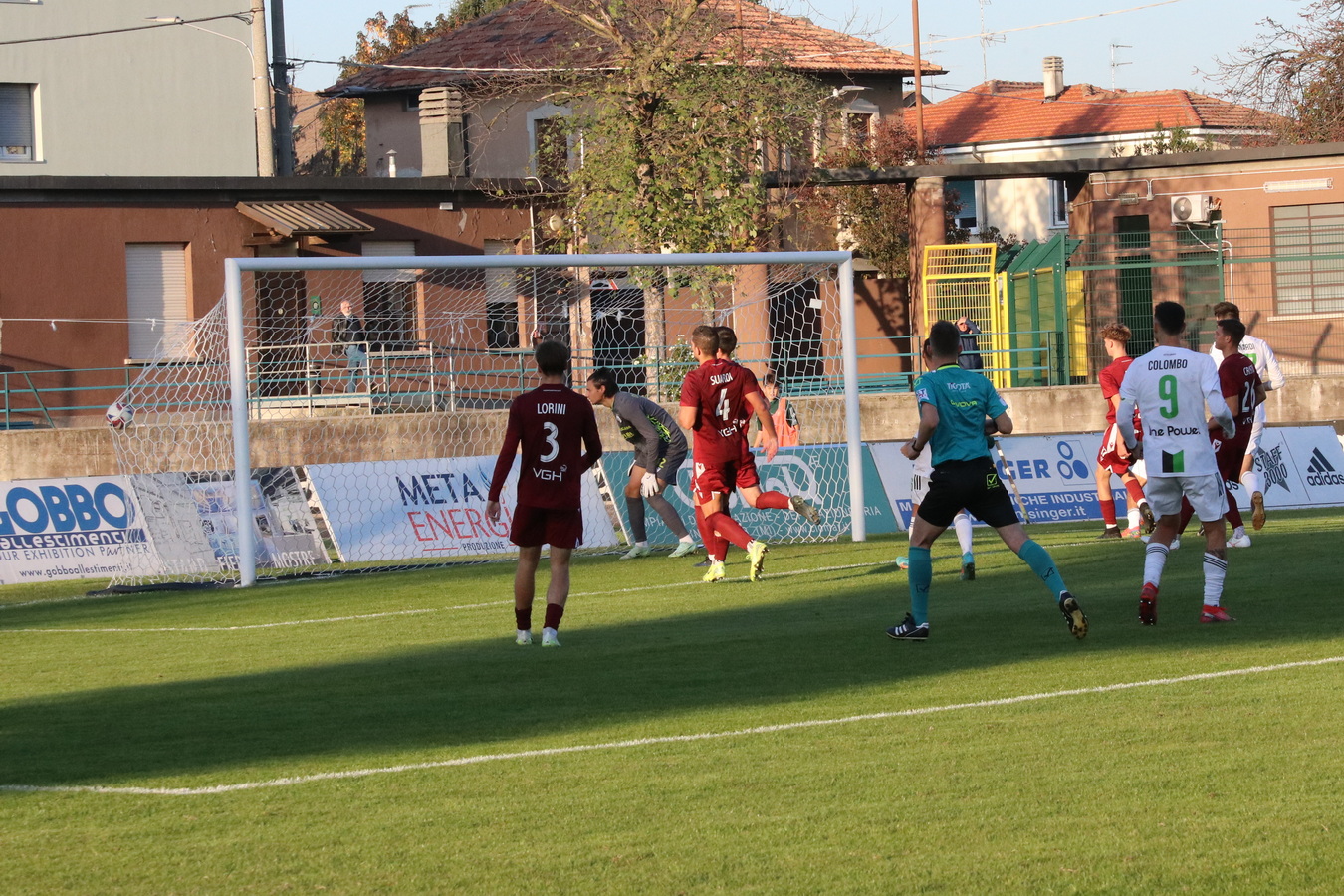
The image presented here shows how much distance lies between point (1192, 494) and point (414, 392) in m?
16.3

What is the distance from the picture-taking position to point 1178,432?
980cm

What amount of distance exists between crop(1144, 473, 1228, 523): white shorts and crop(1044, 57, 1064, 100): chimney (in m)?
59.8

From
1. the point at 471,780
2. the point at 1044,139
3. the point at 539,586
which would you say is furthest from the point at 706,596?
the point at 1044,139

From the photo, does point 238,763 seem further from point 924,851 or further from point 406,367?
point 406,367

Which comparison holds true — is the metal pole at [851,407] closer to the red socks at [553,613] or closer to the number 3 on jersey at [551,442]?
the red socks at [553,613]

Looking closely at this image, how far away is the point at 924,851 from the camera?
5.05m

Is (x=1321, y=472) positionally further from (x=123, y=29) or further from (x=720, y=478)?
(x=123, y=29)

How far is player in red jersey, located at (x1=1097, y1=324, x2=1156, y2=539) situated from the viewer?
14.9m

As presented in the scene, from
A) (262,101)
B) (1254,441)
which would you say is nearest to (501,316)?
(1254,441)

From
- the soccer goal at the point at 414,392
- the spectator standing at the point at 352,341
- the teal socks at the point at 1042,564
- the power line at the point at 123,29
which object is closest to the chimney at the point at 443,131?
the power line at the point at 123,29

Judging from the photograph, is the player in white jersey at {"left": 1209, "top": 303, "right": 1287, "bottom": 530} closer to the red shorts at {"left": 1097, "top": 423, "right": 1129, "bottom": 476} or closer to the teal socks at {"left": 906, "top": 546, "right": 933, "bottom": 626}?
the red shorts at {"left": 1097, "top": 423, "right": 1129, "bottom": 476}

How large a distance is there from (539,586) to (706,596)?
2063 millimetres

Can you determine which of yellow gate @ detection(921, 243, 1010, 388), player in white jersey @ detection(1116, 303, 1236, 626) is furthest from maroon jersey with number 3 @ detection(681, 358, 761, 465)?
yellow gate @ detection(921, 243, 1010, 388)

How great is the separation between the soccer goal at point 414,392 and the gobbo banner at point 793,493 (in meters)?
0.03
